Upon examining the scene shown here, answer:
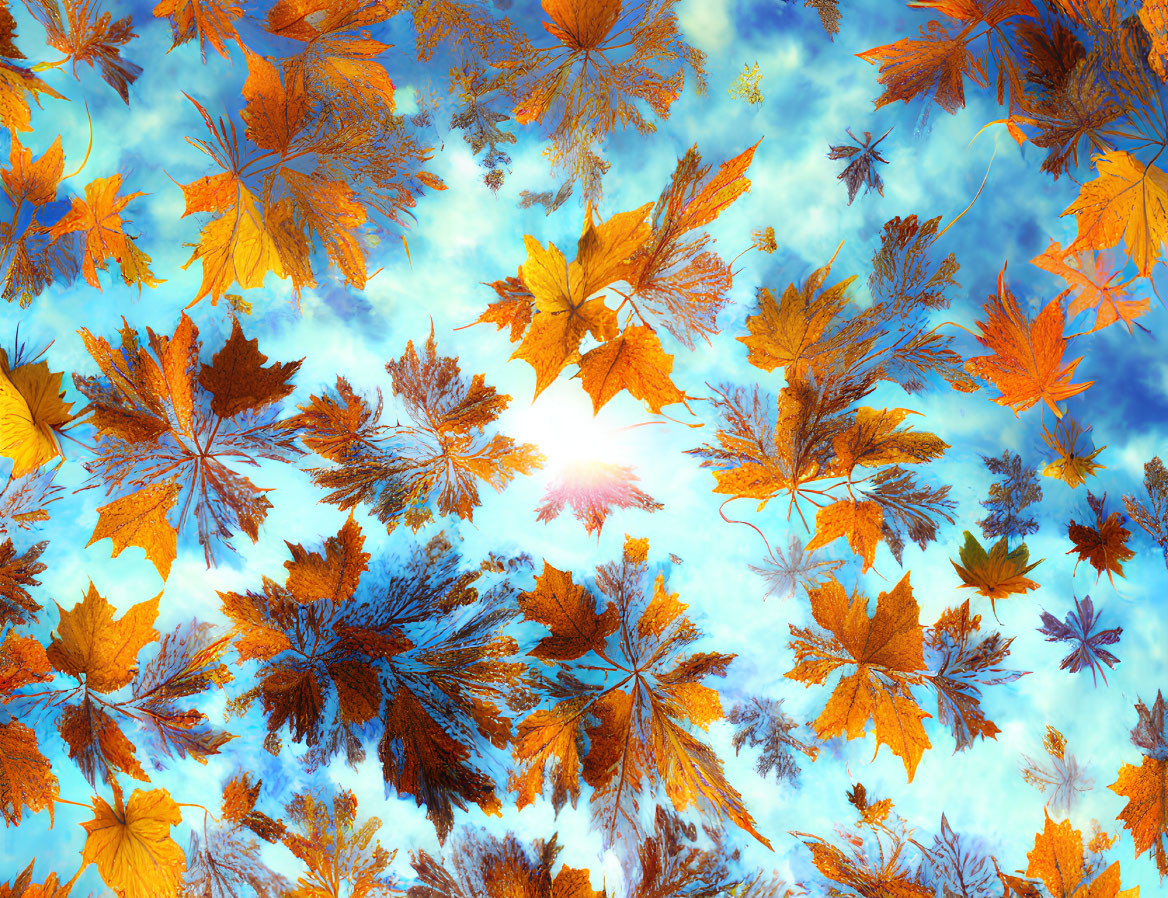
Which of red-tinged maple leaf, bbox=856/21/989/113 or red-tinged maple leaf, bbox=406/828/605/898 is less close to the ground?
red-tinged maple leaf, bbox=856/21/989/113

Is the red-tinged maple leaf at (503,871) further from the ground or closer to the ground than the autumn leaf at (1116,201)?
closer to the ground

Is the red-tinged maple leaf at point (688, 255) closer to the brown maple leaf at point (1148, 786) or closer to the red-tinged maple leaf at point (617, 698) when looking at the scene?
the red-tinged maple leaf at point (617, 698)

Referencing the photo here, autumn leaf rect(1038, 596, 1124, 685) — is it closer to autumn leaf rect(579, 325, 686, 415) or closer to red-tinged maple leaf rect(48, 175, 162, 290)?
autumn leaf rect(579, 325, 686, 415)

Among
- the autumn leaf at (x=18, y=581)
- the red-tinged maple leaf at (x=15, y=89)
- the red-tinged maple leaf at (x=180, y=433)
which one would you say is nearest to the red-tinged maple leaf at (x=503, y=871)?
the red-tinged maple leaf at (x=180, y=433)

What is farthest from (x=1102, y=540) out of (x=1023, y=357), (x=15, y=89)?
(x=15, y=89)

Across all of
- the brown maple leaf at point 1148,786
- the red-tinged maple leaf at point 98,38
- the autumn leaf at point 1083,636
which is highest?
the red-tinged maple leaf at point 98,38

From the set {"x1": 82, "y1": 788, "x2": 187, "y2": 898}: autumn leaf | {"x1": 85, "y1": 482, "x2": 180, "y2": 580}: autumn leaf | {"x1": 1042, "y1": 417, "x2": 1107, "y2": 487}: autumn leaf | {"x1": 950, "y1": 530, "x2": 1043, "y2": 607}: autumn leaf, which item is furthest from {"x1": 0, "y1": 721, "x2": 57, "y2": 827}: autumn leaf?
{"x1": 1042, "y1": 417, "x2": 1107, "y2": 487}: autumn leaf
